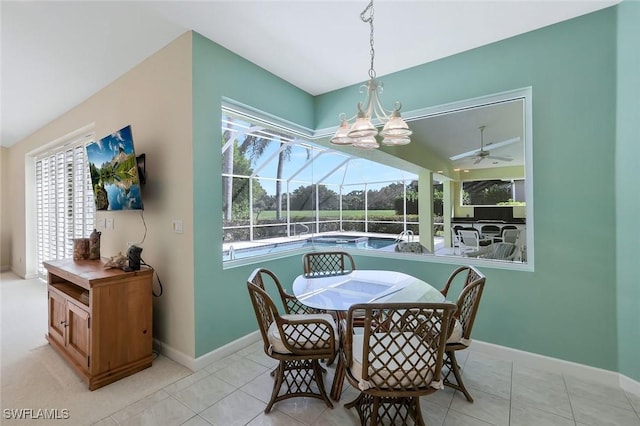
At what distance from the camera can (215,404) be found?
6.23 feet

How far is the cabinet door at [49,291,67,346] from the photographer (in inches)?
98.0

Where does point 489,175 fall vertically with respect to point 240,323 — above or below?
above

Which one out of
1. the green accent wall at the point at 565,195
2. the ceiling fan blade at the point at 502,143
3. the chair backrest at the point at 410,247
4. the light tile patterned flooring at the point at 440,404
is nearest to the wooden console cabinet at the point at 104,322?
the light tile patterned flooring at the point at 440,404

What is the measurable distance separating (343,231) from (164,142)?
2.50 m

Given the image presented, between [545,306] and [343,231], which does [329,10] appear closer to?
[343,231]

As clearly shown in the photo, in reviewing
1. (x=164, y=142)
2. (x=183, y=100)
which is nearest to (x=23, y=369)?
(x=164, y=142)

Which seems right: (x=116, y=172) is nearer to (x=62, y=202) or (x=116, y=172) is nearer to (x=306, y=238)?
(x=306, y=238)

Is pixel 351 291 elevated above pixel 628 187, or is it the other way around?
pixel 628 187

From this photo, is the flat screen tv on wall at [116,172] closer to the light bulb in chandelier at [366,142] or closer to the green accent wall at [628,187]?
the light bulb in chandelier at [366,142]

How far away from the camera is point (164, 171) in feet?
8.36

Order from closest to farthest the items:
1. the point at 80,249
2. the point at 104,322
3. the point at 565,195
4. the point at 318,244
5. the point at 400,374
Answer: the point at 400,374 < the point at 104,322 < the point at 565,195 < the point at 80,249 < the point at 318,244

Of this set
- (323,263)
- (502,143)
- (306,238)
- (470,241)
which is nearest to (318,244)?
(306,238)

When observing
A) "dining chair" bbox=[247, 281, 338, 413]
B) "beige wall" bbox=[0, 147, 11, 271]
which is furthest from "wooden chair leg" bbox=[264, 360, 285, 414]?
"beige wall" bbox=[0, 147, 11, 271]

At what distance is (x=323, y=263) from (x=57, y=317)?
2.68m
